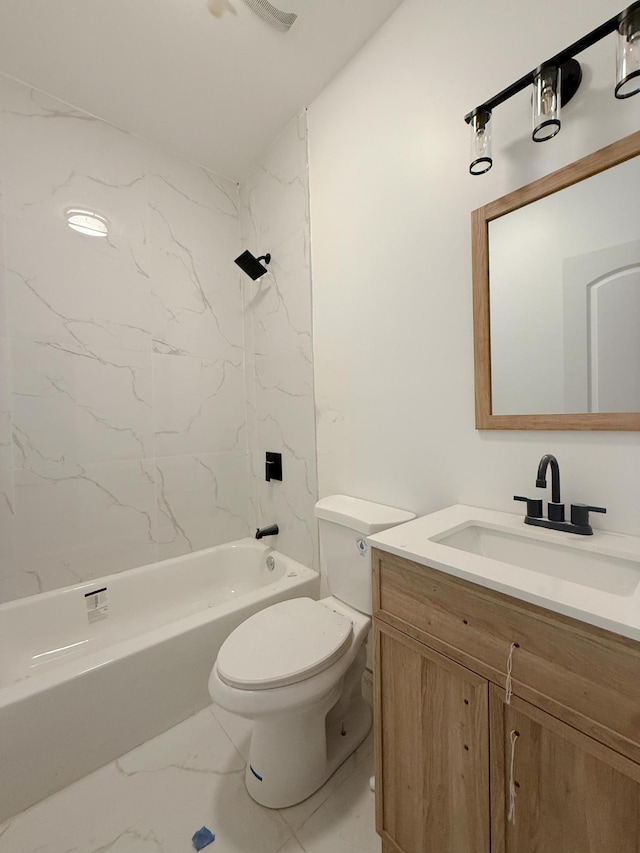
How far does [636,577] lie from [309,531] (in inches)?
51.8

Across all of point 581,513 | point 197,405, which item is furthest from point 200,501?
point 581,513

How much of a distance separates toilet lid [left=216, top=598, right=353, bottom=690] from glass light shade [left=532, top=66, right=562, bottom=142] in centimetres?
150

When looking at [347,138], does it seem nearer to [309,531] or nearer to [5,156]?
[5,156]

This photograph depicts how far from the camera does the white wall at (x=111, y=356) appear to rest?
1577 mm

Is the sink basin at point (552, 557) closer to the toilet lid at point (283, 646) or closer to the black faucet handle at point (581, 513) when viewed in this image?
the black faucet handle at point (581, 513)

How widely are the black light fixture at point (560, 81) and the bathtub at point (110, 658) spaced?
5.89 feet

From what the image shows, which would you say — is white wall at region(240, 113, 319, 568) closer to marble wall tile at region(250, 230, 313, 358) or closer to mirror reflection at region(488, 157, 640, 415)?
marble wall tile at region(250, 230, 313, 358)

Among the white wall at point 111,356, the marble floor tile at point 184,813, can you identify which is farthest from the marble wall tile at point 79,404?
the marble floor tile at point 184,813

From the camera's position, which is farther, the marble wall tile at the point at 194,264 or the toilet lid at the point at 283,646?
the marble wall tile at the point at 194,264

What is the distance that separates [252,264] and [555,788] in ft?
7.12

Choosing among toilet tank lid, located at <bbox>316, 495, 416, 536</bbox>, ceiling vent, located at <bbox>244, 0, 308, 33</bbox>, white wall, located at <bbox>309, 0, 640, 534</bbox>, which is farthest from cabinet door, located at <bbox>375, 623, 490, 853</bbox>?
ceiling vent, located at <bbox>244, 0, 308, 33</bbox>

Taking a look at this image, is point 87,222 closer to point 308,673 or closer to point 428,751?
point 308,673

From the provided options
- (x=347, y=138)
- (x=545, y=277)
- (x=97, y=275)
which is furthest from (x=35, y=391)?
(x=545, y=277)

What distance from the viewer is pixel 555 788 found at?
61 cm
